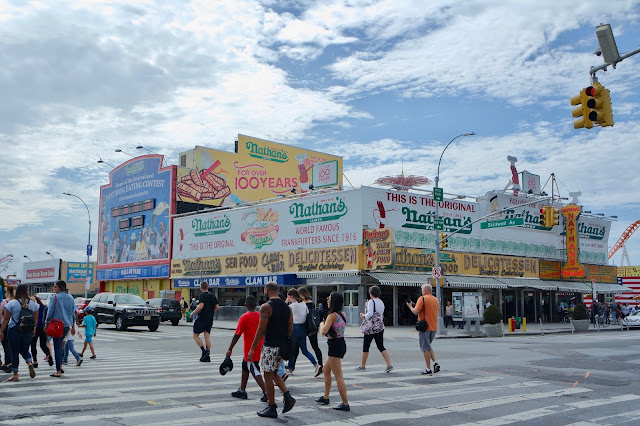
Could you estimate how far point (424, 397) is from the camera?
1002 centimetres

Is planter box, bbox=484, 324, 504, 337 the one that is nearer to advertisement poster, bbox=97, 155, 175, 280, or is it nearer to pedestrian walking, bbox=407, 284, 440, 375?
pedestrian walking, bbox=407, 284, 440, 375

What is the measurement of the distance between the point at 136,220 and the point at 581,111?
48.7 m

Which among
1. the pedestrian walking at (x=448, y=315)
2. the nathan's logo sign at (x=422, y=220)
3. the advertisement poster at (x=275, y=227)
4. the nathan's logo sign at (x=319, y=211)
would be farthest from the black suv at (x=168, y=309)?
the pedestrian walking at (x=448, y=315)

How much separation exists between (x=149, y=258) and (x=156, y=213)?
4.04 meters

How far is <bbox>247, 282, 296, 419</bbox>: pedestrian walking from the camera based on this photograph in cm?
810

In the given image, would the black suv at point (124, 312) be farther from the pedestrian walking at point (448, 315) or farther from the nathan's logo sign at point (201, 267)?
the pedestrian walking at point (448, 315)

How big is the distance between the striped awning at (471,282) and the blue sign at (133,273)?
79.4ft

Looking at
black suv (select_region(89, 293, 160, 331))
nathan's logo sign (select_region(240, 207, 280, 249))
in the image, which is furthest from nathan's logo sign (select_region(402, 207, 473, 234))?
black suv (select_region(89, 293, 160, 331))

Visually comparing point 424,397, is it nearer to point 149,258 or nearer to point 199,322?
point 199,322

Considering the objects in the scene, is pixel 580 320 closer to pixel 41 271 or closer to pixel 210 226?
pixel 210 226

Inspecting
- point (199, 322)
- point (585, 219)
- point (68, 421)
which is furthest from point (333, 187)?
point (68, 421)

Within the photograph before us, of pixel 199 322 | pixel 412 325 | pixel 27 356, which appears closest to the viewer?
pixel 27 356

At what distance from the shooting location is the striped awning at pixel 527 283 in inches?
1668

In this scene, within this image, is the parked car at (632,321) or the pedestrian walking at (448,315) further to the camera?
the parked car at (632,321)
